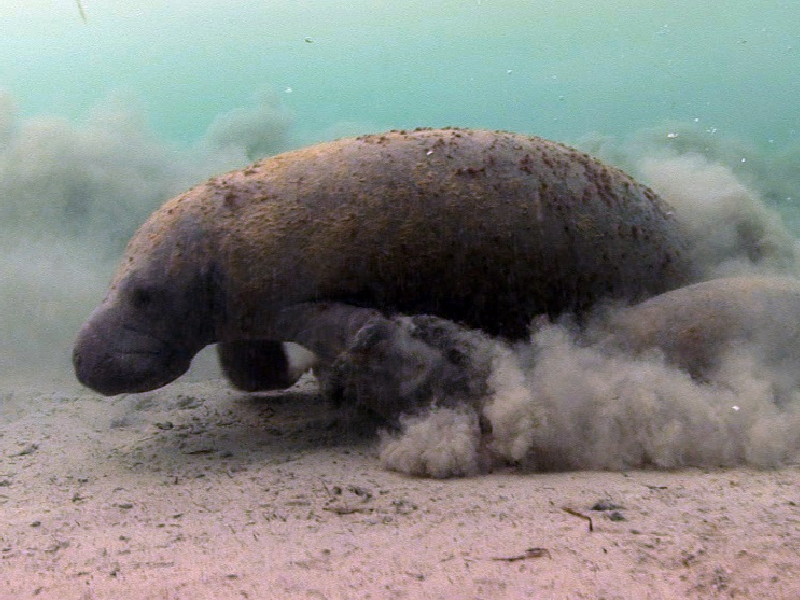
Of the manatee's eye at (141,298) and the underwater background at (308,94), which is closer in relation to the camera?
the manatee's eye at (141,298)

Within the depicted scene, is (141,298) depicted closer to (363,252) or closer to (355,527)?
(363,252)

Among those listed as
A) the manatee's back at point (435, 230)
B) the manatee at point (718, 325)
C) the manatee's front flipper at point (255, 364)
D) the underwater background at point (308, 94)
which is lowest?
the manatee's front flipper at point (255, 364)

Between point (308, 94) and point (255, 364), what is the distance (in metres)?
102

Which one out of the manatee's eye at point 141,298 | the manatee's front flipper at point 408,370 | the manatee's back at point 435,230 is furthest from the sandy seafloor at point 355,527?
the manatee's back at point 435,230

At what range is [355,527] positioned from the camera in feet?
8.48

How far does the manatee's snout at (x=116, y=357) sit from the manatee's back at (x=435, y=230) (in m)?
0.75

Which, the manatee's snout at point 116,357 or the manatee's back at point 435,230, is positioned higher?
the manatee's back at point 435,230

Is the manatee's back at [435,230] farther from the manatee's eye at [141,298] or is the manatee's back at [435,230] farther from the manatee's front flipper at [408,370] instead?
the manatee's eye at [141,298]

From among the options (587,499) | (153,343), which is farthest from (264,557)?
(153,343)

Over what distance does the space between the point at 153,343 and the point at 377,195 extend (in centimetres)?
177

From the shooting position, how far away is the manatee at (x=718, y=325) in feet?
12.9

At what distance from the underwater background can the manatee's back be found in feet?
5.66

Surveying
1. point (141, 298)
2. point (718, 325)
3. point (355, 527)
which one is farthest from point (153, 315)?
point (718, 325)

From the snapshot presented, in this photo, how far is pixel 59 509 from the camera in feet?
10.0
